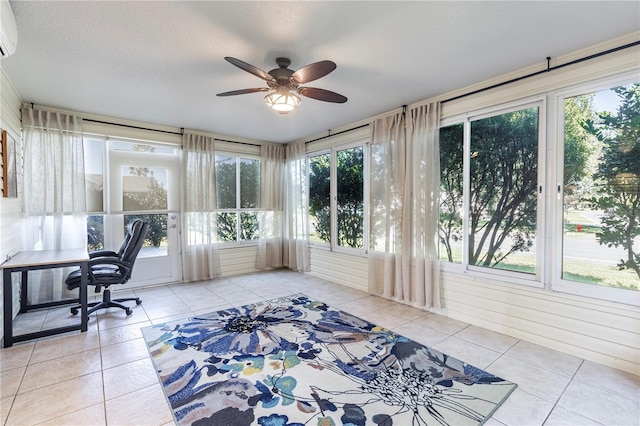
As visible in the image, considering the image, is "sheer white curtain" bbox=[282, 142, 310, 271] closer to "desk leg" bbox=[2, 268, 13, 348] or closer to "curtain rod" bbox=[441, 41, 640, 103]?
"curtain rod" bbox=[441, 41, 640, 103]

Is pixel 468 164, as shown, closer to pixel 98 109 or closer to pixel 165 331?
pixel 165 331

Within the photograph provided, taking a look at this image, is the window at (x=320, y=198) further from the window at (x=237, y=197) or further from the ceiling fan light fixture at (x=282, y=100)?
the ceiling fan light fixture at (x=282, y=100)

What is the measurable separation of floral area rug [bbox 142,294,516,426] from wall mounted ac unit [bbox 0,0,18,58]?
2462 mm

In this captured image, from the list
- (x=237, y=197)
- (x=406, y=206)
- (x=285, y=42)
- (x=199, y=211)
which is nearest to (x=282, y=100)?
(x=285, y=42)

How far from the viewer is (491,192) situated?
303 centimetres

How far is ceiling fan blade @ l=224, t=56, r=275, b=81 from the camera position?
2.00m

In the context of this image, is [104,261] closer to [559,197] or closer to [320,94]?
[320,94]

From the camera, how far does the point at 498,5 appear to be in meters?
1.83

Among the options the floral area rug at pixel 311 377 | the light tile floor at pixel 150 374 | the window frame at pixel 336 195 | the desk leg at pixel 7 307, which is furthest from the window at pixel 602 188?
the desk leg at pixel 7 307

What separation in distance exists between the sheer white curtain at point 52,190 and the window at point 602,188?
18.2 ft

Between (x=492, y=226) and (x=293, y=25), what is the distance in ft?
8.81

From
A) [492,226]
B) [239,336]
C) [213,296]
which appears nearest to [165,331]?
[239,336]

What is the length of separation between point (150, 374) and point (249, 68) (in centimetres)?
242

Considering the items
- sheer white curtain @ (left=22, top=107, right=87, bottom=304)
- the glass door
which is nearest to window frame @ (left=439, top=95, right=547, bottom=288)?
the glass door
